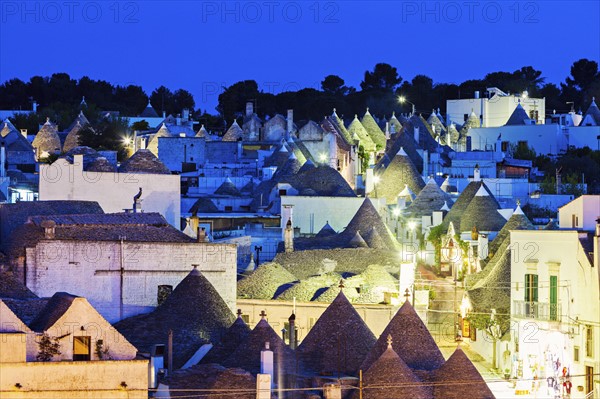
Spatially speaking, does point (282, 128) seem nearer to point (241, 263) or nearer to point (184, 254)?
point (241, 263)

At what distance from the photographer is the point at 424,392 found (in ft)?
96.5

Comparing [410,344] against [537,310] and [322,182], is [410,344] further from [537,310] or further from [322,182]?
[322,182]

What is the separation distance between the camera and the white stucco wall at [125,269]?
36.2 meters

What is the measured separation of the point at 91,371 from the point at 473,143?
2253 inches

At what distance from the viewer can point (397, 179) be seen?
6688cm

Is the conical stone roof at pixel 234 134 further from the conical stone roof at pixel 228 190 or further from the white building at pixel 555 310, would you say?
the white building at pixel 555 310

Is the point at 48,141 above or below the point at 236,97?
below

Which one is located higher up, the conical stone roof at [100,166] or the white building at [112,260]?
the conical stone roof at [100,166]

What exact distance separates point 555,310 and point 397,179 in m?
30.1

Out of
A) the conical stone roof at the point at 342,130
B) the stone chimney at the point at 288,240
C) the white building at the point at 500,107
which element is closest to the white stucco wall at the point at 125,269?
the stone chimney at the point at 288,240

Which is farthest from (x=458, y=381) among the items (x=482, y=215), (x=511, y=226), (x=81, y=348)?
(x=482, y=215)

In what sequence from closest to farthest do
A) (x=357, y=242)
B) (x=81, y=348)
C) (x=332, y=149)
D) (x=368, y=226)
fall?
(x=81, y=348) < (x=357, y=242) < (x=368, y=226) < (x=332, y=149)

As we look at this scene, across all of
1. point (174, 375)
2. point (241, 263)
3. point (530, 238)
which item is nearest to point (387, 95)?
point (241, 263)

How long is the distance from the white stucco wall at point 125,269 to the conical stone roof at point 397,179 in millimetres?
26073
